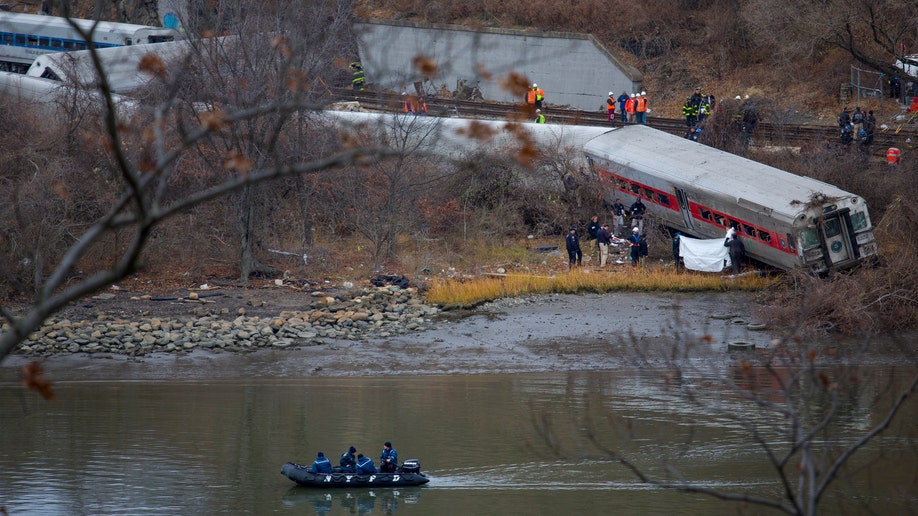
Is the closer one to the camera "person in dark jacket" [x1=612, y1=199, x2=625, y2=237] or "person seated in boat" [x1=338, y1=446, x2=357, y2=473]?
"person seated in boat" [x1=338, y1=446, x2=357, y2=473]

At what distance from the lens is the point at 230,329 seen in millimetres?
26391

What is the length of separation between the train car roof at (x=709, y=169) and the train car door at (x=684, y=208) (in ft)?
1.15

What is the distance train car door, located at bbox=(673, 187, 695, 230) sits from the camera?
3012 centimetres

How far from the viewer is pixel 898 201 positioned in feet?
99.8

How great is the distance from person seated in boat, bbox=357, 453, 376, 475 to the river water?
56cm

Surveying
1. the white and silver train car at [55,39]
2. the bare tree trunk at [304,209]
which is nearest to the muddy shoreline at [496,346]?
the bare tree trunk at [304,209]

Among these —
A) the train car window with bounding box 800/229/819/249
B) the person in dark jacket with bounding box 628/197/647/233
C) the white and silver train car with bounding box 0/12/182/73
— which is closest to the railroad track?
the person in dark jacket with bounding box 628/197/647/233

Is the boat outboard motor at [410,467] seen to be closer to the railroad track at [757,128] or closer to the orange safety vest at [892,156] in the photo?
the railroad track at [757,128]

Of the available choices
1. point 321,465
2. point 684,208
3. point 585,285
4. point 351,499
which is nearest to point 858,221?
point 684,208

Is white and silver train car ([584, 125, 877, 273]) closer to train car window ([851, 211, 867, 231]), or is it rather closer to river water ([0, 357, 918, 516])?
train car window ([851, 211, 867, 231])

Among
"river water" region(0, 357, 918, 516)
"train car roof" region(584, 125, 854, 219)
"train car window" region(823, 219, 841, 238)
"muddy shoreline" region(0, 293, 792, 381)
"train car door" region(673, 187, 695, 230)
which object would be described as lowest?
"river water" region(0, 357, 918, 516)

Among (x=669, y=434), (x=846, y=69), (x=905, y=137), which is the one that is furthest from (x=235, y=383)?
(x=846, y=69)

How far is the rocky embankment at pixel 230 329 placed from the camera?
1008 inches

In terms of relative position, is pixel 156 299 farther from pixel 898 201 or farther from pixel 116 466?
pixel 898 201
